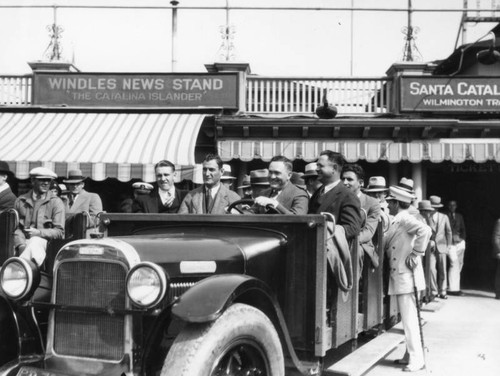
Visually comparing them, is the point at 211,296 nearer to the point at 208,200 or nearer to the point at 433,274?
the point at 208,200

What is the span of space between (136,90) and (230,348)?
1122cm

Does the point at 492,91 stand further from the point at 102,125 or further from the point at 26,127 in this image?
the point at 26,127

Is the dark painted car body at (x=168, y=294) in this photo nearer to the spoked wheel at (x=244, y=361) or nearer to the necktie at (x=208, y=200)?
the spoked wheel at (x=244, y=361)

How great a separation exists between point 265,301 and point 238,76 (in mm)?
10383

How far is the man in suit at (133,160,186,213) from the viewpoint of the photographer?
20.0 ft

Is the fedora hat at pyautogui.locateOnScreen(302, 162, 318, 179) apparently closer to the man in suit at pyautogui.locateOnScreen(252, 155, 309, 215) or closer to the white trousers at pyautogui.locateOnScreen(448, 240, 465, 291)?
the man in suit at pyautogui.locateOnScreen(252, 155, 309, 215)

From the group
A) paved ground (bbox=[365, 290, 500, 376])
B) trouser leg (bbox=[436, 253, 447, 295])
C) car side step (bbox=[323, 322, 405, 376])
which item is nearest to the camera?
car side step (bbox=[323, 322, 405, 376])

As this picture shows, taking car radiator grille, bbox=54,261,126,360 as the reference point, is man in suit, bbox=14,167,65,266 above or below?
above

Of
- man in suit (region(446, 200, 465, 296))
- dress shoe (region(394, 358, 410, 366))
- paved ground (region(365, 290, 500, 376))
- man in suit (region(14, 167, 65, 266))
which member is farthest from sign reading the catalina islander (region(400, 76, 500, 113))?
man in suit (region(14, 167, 65, 266))

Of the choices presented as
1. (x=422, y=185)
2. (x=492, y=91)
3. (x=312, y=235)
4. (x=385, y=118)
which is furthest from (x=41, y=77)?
(x=312, y=235)

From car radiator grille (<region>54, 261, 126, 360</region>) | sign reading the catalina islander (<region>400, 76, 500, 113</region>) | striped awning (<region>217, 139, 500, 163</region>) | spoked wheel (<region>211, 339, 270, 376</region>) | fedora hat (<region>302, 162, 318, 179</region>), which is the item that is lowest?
spoked wheel (<region>211, 339, 270, 376</region>)

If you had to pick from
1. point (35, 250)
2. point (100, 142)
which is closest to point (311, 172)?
point (35, 250)

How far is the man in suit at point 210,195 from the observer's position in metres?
5.59

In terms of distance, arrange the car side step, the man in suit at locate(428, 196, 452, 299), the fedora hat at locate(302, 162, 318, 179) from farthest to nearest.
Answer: the man in suit at locate(428, 196, 452, 299) → the fedora hat at locate(302, 162, 318, 179) → the car side step
